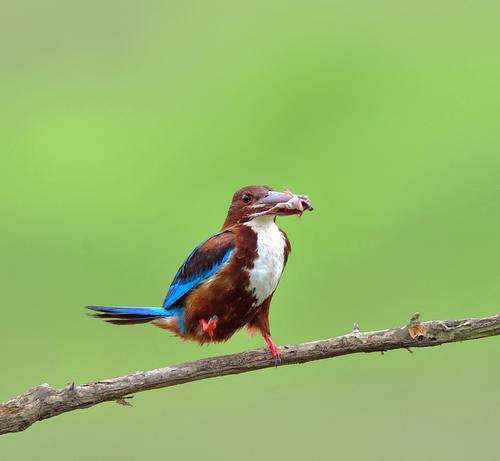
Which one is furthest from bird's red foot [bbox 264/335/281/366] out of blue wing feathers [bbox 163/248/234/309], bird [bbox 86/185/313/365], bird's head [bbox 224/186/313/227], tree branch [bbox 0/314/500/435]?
bird's head [bbox 224/186/313/227]

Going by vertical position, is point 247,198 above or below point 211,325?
above

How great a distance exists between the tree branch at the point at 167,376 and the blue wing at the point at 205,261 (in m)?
0.41

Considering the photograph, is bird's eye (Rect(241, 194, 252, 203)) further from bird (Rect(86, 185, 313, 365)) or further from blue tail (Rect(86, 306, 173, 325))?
blue tail (Rect(86, 306, 173, 325))

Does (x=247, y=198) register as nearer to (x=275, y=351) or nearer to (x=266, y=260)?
(x=266, y=260)

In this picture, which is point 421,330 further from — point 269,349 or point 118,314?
point 118,314

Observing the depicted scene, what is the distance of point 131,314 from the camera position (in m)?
3.38

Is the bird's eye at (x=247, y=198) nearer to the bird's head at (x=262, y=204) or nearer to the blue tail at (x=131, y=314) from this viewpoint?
the bird's head at (x=262, y=204)

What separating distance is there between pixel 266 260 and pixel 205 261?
0.71 ft

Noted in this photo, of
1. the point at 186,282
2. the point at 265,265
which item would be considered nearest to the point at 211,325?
the point at 186,282

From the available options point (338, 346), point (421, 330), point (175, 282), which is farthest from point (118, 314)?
point (421, 330)

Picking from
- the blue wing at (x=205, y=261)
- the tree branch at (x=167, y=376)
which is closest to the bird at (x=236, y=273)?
the blue wing at (x=205, y=261)

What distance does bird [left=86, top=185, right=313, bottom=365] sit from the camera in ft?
10.5

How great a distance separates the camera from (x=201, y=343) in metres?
3.37

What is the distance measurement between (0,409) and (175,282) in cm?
80
